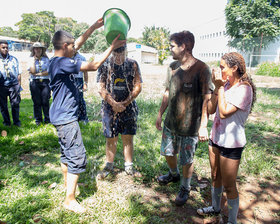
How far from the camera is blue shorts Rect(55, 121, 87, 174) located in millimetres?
2289

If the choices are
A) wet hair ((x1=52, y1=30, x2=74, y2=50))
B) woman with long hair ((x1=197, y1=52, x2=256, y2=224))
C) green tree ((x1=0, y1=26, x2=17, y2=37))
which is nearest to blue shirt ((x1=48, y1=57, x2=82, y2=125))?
wet hair ((x1=52, y1=30, x2=74, y2=50))

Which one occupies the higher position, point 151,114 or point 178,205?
point 151,114

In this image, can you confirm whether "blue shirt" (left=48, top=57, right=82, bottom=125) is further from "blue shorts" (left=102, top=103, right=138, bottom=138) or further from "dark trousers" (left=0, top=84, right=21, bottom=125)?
"dark trousers" (left=0, top=84, right=21, bottom=125)

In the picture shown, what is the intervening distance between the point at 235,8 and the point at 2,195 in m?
31.0

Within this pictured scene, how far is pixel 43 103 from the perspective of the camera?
5.29 m

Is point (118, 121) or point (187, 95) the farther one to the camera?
point (118, 121)

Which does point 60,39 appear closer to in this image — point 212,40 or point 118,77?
point 118,77

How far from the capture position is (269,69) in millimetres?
17125

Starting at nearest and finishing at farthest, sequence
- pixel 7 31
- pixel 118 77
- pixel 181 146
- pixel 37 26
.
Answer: pixel 181 146 < pixel 118 77 < pixel 37 26 < pixel 7 31

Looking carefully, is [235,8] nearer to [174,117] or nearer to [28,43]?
[174,117]

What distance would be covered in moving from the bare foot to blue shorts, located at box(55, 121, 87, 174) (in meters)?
0.39

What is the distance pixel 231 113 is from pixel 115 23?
1523 millimetres

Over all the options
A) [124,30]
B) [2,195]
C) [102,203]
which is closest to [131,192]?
[102,203]

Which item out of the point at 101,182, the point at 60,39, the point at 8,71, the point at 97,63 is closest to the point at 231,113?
the point at 97,63
